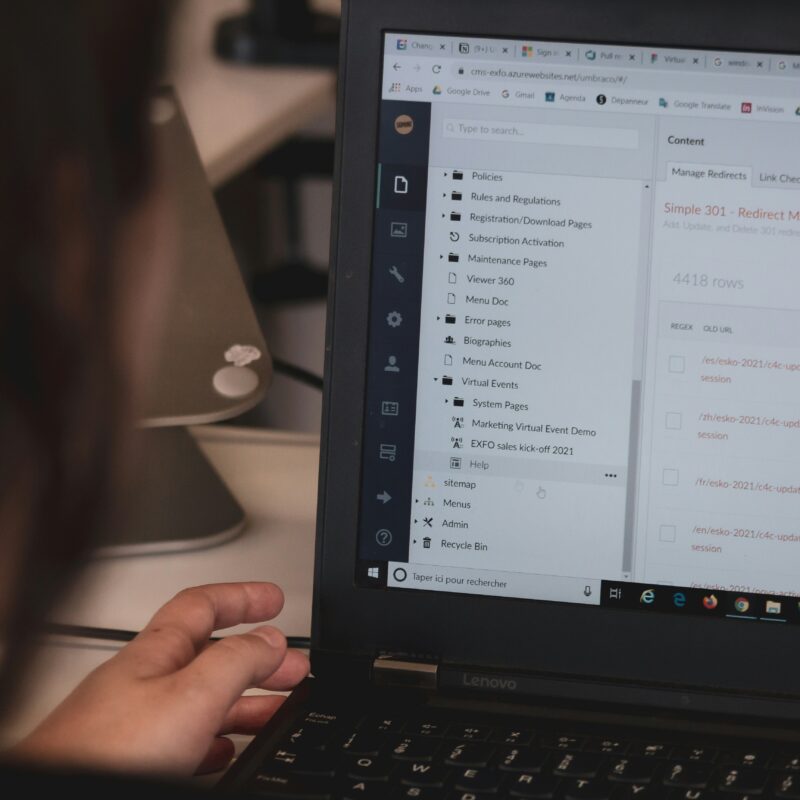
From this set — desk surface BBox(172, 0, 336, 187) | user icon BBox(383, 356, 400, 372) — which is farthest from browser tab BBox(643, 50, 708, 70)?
desk surface BBox(172, 0, 336, 187)

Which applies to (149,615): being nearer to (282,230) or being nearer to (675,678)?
(675,678)

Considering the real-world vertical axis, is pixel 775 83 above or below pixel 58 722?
above

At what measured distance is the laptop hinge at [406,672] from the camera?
2.13ft

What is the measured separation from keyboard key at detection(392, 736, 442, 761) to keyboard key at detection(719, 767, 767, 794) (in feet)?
0.48

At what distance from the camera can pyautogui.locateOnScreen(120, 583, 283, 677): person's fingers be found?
1.97 ft

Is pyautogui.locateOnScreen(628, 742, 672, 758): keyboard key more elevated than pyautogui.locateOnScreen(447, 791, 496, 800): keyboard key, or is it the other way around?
pyautogui.locateOnScreen(628, 742, 672, 758): keyboard key

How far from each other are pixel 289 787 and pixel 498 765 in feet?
0.35

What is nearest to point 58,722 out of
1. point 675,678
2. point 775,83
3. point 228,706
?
point 228,706

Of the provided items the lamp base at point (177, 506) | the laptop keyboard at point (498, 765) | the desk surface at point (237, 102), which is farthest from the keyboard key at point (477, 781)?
the desk surface at point (237, 102)

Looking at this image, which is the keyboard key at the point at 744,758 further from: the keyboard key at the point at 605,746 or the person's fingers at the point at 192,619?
the person's fingers at the point at 192,619

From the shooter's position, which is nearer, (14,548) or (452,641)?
(14,548)

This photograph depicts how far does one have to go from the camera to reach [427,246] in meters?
0.65

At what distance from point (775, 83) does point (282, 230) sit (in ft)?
6.75

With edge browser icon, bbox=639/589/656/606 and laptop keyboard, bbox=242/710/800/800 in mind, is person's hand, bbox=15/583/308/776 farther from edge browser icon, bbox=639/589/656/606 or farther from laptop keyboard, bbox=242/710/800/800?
edge browser icon, bbox=639/589/656/606
